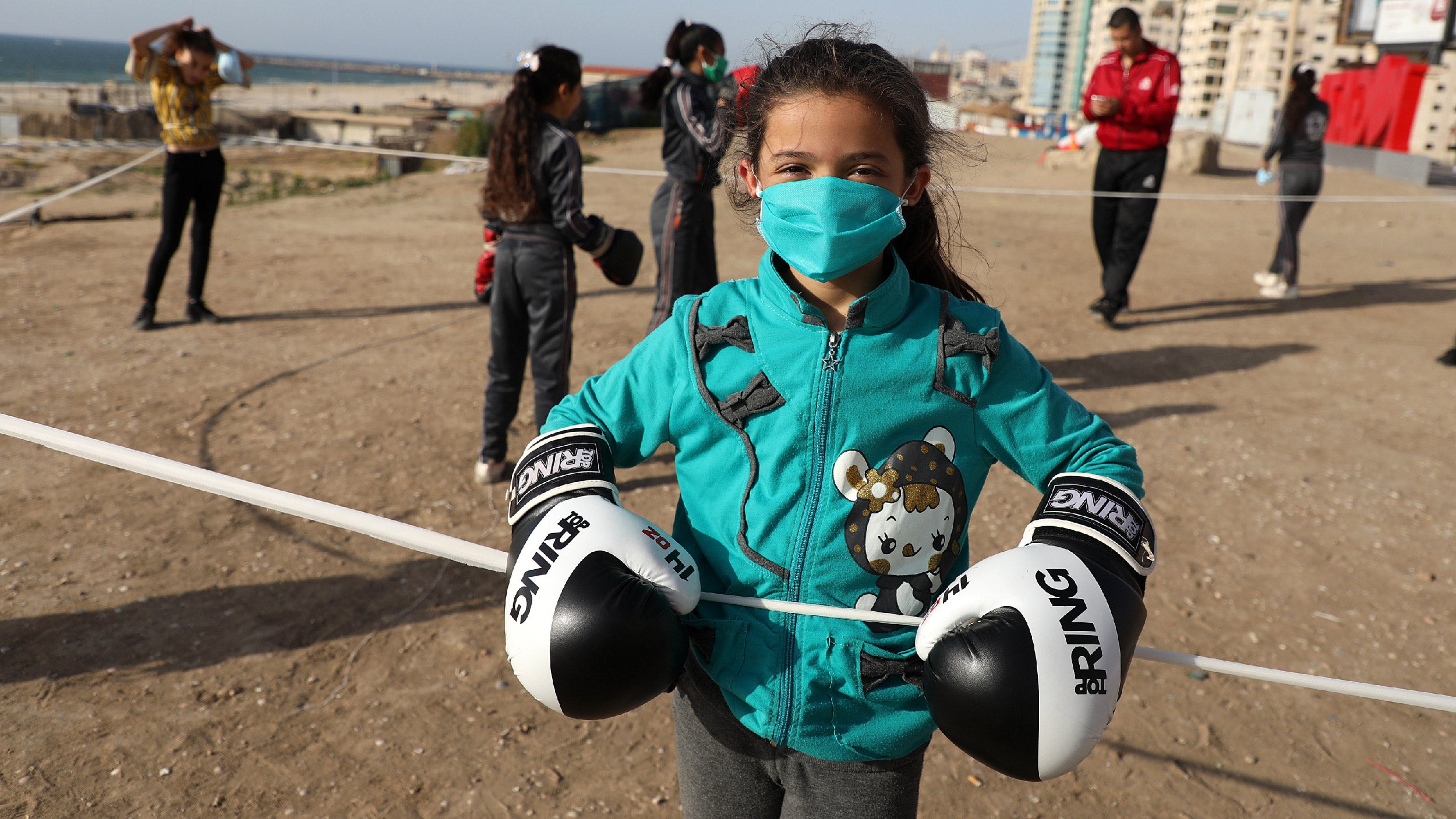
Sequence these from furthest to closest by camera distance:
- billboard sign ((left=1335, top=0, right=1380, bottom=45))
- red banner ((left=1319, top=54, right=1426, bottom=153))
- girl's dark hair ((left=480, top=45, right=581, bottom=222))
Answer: red banner ((left=1319, top=54, right=1426, bottom=153))
billboard sign ((left=1335, top=0, right=1380, bottom=45))
girl's dark hair ((left=480, top=45, right=581, bottom=222))

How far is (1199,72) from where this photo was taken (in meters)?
64.9

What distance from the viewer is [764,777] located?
62.7 inches

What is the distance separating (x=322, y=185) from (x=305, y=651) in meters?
14.0

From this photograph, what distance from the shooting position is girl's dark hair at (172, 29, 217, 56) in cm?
614

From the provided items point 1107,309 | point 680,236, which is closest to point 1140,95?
point 1107,309

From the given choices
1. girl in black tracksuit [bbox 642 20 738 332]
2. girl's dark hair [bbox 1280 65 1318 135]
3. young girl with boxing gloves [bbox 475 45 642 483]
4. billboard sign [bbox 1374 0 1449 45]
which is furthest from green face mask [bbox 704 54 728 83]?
billboard sign [bbox 1374 0 1449 45]

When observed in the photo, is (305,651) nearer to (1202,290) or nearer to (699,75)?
(699,75)

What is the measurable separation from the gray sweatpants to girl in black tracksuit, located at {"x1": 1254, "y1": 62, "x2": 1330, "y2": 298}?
27.7 feet

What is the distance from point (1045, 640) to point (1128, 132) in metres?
6.62

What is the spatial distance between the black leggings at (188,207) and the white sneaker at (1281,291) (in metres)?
8.75

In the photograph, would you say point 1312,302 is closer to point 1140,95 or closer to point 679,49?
point 1140,95

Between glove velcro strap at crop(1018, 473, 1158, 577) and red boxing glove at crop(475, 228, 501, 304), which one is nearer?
glove velcro strap at crop(1018, 473, 1158, 577)

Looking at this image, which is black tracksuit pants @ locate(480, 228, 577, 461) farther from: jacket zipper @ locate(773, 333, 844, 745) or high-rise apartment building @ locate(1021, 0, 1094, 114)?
high-rise apartment building @ locate(1021, 0, 1094, 114)

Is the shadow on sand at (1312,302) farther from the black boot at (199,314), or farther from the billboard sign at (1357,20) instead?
the billboard sign at (1357,20)
